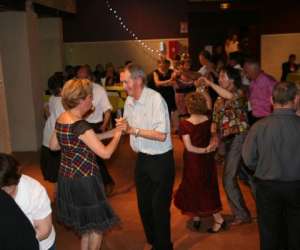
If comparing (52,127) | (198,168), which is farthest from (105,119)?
(198,168)

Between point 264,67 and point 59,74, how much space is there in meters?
9.70

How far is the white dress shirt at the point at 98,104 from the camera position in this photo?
5234 mm

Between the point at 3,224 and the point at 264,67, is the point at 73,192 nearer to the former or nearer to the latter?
the point at 3,224

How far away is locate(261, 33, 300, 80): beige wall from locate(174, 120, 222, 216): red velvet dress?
9.75 metres

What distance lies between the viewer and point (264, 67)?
13.6m

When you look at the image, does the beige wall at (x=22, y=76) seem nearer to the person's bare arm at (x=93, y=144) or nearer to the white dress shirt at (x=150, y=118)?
the white dress shirt at (x=150, y=118)

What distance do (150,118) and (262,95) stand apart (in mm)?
1649

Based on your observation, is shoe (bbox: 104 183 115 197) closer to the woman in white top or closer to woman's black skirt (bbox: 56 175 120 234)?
the woman in white top

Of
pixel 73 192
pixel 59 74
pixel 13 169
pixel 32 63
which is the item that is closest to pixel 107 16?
pixel 32 63

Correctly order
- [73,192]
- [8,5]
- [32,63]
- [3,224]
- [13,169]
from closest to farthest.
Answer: [3,224]
[13,169]
[73,192]
[8,5]
[32,63]

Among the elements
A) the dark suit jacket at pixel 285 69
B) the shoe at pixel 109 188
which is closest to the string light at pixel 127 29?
the dark suit jacket at pixel 285 69

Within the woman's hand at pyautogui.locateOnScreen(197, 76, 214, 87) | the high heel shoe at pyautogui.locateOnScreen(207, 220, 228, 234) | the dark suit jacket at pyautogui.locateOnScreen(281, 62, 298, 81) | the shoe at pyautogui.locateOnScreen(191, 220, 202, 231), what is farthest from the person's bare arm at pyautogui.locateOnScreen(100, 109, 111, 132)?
the dark suit jacket at pyautogui.locateOnScreen(281, 62, 298, 81)

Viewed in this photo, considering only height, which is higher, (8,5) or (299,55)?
(8,5)

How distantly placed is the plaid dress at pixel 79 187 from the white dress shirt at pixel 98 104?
2091 mm
